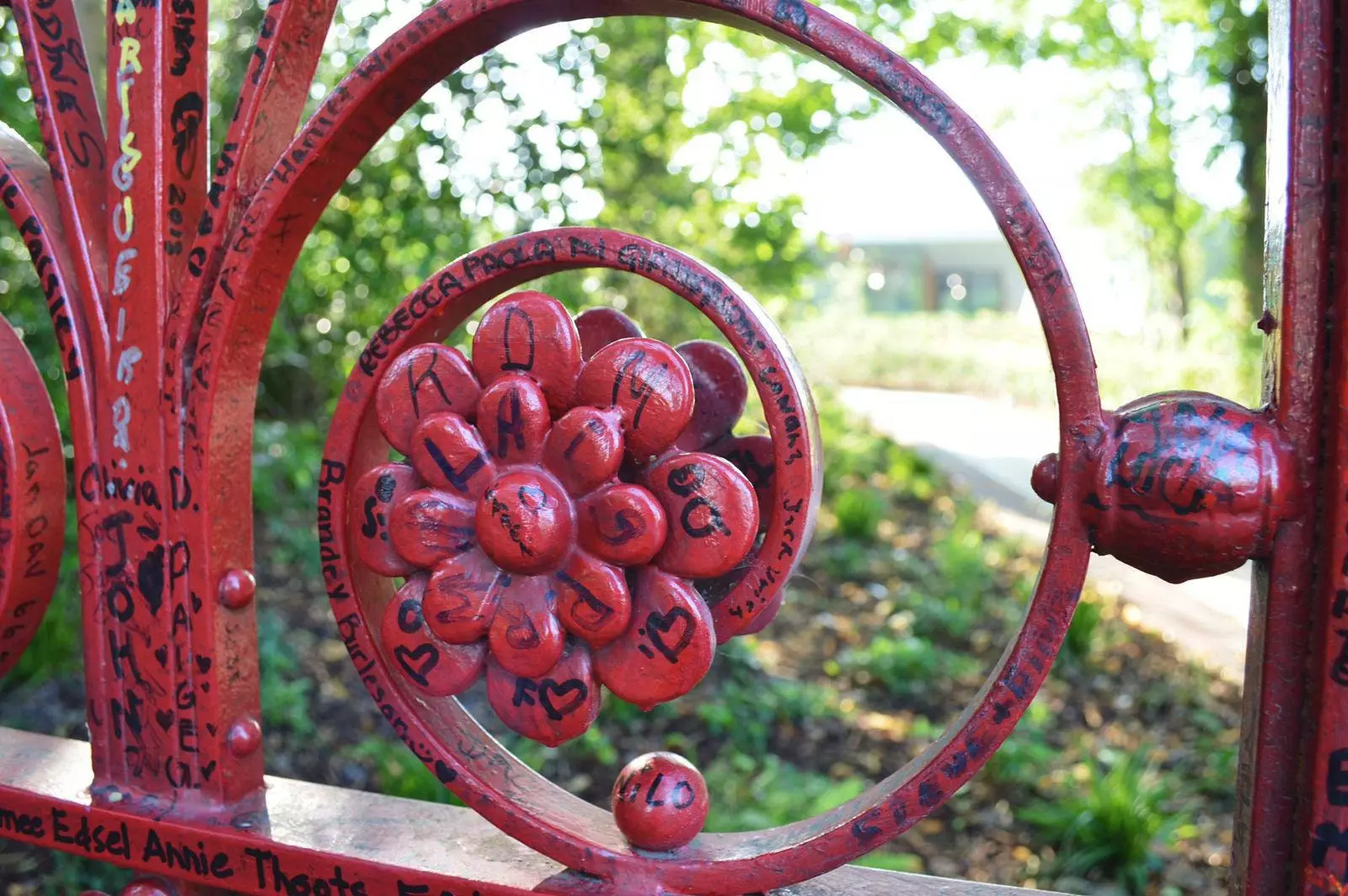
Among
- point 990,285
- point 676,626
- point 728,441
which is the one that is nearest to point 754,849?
point 676,626

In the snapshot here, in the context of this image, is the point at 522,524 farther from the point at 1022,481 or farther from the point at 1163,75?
the point at 1163,75

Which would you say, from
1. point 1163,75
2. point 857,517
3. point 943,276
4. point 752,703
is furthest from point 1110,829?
point 943,276

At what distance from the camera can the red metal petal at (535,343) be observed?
0.74 m

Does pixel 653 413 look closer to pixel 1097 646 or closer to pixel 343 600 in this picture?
pixel 343 600

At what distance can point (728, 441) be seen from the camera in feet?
2.78

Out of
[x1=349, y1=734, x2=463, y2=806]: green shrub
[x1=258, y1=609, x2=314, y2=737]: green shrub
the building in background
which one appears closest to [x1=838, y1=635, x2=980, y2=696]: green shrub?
[x1=349, y1=734, x2=463, y2=806]: green shrub

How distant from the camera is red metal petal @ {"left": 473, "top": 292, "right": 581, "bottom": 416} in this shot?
2.43 feet

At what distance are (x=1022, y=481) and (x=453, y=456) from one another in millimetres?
7559

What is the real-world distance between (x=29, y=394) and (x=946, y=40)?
4.52 m

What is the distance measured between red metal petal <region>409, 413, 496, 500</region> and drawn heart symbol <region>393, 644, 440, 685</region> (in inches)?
4.7

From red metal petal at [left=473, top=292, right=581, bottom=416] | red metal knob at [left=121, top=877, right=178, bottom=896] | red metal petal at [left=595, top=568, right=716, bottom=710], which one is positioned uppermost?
red metal petal at [left=473, top=292, right=581, bottom=416]

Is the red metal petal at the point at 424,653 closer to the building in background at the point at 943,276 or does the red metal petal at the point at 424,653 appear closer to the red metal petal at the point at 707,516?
the red metal petal at the point at 707,516

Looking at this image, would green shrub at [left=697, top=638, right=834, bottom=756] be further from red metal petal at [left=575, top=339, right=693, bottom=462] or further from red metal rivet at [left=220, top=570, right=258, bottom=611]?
red metal petal at [left=575, top=339, right=693, bottom=462]

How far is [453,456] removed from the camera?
750 millimetres
